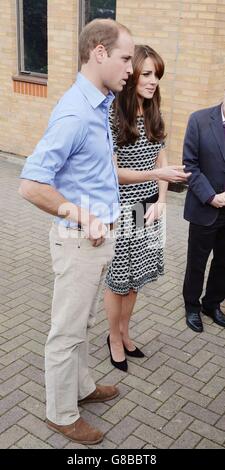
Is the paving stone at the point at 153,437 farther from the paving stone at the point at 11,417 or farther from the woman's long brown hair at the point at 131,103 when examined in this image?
the woman's long brown hair at the point at 131,103

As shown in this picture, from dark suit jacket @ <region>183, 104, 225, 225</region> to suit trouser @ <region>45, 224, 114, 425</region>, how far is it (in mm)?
1237

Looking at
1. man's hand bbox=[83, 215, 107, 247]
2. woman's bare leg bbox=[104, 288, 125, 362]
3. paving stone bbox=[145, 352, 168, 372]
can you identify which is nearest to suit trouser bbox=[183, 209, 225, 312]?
paving stone bbox=[145, 352, 168, 372]

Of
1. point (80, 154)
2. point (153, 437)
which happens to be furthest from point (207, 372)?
point (80, 154)

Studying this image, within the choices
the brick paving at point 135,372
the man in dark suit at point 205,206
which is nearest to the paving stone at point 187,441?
the brick paving at point 135,372

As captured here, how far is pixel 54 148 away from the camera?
2174mm

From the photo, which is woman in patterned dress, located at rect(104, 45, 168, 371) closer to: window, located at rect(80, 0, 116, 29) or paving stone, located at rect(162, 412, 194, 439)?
paving stone, located at rect(162, 412, 194, 439)

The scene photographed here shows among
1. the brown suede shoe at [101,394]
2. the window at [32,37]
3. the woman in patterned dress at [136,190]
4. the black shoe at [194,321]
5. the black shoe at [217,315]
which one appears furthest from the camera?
the window at [32,37]

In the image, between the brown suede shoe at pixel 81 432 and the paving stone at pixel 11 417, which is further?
the paving stone at pixel 11 417

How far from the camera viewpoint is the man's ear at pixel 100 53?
224 cm

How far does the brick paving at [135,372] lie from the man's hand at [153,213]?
3.41ft

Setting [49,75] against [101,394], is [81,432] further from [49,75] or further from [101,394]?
[49,75]

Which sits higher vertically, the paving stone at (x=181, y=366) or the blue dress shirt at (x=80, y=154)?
the blue dress shirt at (x=80, y=154)
